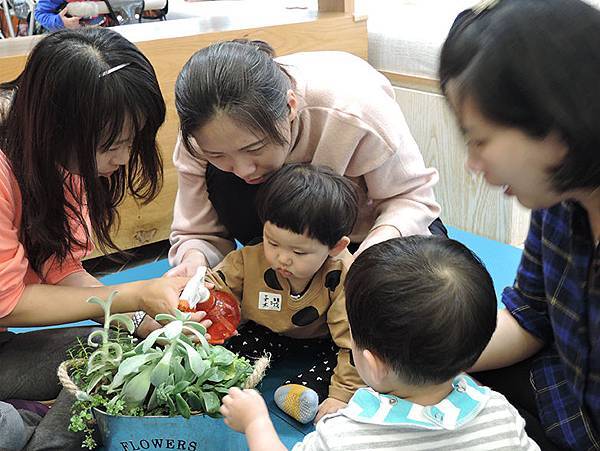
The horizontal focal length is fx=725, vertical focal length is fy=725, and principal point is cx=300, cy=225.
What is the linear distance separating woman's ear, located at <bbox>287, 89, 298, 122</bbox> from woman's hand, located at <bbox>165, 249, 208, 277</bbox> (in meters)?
0.37

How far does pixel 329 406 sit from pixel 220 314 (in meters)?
0.26

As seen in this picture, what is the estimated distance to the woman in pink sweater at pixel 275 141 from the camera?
1.19 meters

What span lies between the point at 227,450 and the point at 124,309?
0.34 meters

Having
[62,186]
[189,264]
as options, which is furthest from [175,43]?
[62,186]

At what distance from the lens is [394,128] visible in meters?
1.43

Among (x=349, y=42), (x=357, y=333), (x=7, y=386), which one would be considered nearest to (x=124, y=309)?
(x=7, y=386)

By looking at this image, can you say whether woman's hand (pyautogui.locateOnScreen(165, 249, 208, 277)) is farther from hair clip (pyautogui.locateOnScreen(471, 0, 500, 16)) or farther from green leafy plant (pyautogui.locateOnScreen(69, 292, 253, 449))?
hair clip (pyautogui.locateOnScreen(471, 0, 500, 16))

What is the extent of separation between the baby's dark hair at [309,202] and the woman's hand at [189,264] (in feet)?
0.75

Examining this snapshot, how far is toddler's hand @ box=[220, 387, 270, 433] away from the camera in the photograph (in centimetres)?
99

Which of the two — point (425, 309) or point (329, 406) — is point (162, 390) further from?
point (425, 309)

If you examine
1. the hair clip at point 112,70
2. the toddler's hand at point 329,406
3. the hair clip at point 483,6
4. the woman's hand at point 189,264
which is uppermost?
the hair clip at point 483,6

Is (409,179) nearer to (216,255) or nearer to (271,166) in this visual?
(271,166)

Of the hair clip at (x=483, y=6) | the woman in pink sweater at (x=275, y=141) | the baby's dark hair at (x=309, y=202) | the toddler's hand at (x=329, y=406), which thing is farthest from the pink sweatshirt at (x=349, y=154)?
the hair clip at (x=483, y=6)

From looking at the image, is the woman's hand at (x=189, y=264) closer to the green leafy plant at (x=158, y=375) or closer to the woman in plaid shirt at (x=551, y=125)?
the green leafy plant at (x=158, y=375)
